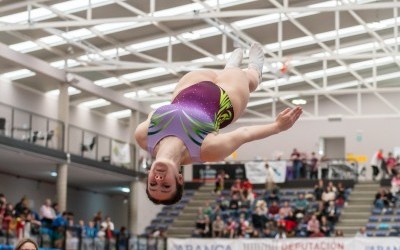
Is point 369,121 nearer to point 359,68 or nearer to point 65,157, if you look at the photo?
point 359,68

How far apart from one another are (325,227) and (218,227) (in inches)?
155

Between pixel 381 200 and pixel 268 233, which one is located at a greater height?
pixel 381 200

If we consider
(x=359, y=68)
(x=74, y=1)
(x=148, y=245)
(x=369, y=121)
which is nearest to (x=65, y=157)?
(x=148, y=245)

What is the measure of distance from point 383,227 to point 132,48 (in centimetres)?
1079

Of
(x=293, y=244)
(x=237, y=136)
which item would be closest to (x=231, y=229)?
(x=293, y=244)

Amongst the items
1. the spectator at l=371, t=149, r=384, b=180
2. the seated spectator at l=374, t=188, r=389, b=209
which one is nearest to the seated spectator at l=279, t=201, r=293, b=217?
the seated spectator at l=374, t=188, r=389, b=209

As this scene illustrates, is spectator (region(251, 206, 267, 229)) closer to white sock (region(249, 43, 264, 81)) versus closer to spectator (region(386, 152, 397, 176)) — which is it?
spectator (region(386, 152, 397, 176))

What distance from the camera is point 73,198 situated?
39.3 meters

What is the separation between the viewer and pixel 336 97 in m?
41.3

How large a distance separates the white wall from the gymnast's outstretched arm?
28.2 m

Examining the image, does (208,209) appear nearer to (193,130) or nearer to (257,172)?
(257,172)

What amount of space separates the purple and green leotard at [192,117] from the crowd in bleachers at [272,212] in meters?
21.8

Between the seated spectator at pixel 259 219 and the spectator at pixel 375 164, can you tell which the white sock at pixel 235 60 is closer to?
the seated spectator at pixel 259 219

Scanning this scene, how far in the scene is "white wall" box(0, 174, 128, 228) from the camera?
1375 inches
